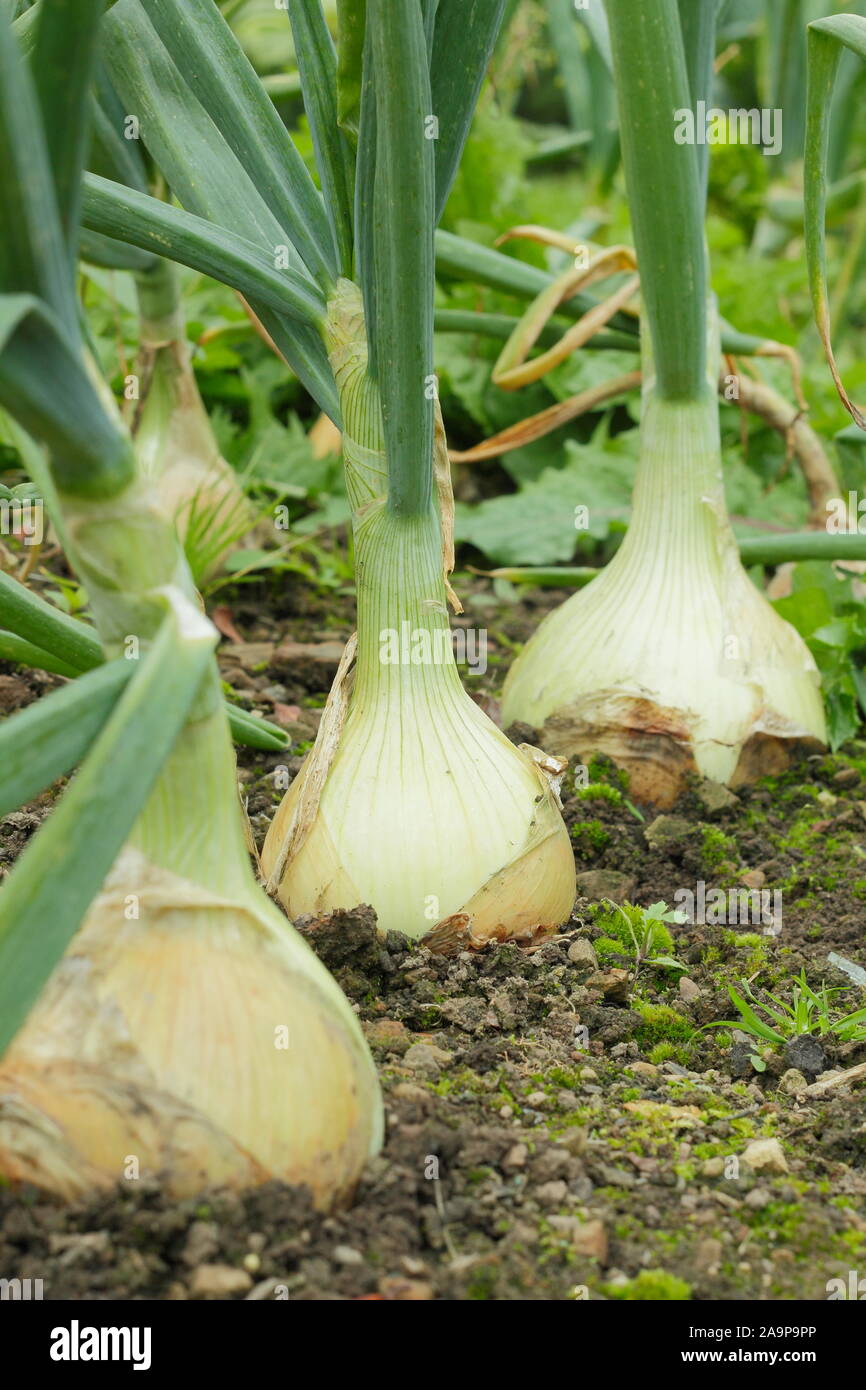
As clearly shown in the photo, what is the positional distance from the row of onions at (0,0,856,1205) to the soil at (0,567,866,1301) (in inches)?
1.3

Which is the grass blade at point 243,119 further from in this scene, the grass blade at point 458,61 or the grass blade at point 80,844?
the grass blade at point 80,844

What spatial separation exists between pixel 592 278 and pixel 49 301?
1396 millimetres

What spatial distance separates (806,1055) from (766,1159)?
165mm

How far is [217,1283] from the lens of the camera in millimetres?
755

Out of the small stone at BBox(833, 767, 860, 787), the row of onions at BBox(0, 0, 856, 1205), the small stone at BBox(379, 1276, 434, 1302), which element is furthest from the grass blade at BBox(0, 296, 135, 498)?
the small stone at BBox(833, 767, 860, 787)

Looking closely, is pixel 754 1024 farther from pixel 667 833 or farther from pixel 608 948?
pixel 667 833

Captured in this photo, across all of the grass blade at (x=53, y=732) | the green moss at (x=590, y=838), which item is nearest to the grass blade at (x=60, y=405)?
the grass blade at (x=53, y=732)

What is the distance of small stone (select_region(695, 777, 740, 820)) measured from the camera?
1.54m

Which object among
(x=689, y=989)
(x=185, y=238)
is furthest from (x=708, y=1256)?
(x=185, y=238)

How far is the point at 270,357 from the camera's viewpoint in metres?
2.65

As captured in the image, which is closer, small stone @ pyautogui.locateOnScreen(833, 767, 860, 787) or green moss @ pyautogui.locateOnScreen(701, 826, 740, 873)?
green moss @ pyautogui.locateOnScreen(701, 826, 740, 873)

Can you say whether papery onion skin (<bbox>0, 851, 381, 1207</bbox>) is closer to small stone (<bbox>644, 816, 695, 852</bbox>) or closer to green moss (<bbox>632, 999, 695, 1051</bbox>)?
green moss (<bbox>632, 999, 695, 1051</bbox>)

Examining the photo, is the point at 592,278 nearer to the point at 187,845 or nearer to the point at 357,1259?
the point at 187,845

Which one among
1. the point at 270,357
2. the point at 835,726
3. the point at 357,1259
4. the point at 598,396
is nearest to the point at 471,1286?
the point at 357,1259
